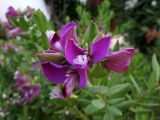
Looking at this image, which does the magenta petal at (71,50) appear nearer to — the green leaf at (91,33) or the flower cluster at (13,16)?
the green leaf at (91,33)

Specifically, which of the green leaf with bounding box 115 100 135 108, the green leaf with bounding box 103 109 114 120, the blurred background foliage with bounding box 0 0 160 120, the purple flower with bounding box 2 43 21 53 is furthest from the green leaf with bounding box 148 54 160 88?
the purple flower with bounding box 2 43 21 53

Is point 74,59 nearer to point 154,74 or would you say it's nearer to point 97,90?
point 97,90

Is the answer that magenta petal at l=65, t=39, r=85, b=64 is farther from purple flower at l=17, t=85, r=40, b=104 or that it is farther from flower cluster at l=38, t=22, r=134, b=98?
purple flower at l=17, t=85, r=40, b=104

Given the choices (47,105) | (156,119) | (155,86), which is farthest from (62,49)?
(156,119)

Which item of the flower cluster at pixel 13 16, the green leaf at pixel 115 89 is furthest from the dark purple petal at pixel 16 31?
the green leaf at pixel 115 89

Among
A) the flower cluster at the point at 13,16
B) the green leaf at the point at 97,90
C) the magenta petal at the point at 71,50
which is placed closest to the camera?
the magenta petal at the point at 71,50

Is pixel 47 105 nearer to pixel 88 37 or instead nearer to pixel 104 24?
pixel 104 24

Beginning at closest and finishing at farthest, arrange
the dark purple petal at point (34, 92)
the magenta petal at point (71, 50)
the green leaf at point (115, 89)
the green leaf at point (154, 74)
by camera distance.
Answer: the magenta petal at point (71, 50)
the green leaf at point (115, 89)
the green leaf at point (154, 74)
the dark purple petal at point (34, 92)
